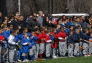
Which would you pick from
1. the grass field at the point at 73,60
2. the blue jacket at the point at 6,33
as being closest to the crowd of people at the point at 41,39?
the blue jacket at the point at 6,33

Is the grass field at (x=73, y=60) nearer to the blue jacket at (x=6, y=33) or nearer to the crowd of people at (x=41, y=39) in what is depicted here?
the crowd of people at (x=41, y=39)

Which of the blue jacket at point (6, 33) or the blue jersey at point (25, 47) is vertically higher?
the blue jacket at point (6, 33)

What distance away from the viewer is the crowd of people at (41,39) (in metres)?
25.3

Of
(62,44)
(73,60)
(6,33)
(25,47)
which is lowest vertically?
(73,60)

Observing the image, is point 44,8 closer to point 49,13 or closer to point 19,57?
point 49,13

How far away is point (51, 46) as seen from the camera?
27.7 m

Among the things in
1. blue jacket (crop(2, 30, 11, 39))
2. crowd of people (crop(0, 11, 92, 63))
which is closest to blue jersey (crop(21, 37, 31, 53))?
crowd of people (crop(0, 11, 92, 63))

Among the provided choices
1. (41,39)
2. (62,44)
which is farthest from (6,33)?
(62,44)

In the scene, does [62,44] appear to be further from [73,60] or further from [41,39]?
[73,60]

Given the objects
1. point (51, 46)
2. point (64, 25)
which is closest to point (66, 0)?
point (64, 25)

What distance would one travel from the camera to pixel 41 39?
27250 mm

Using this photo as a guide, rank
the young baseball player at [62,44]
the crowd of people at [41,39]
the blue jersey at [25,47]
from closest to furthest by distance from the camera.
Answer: the crowd of people at [41,39]
the blue jersey at [25,47]
the young baseball player at [62,44]

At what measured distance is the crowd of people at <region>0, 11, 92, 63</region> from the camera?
25.3m

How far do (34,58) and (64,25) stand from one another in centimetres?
461
